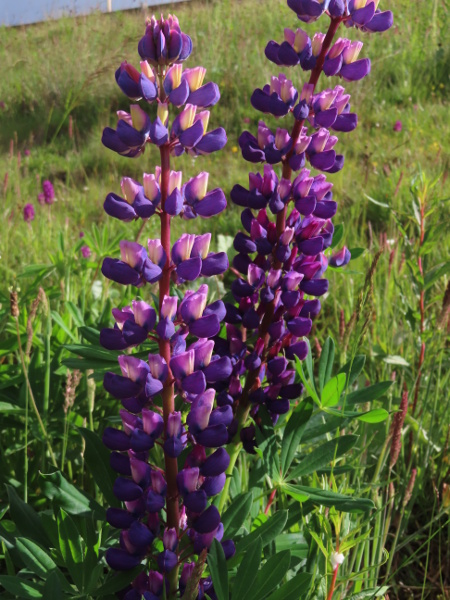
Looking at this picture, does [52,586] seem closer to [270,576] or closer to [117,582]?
[117,582]

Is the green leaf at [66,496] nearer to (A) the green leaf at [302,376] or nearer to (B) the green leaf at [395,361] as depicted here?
(A) the green leaf at [302,376]

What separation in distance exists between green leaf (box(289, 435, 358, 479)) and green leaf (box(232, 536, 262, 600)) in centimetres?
22

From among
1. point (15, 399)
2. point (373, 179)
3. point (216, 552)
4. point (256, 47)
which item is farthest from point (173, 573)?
point (256, 47)

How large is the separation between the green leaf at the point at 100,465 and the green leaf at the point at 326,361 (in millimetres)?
348

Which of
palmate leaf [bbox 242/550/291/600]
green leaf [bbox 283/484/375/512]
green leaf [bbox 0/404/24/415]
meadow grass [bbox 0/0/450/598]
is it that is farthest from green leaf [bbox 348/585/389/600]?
green leaf [bbox 0/404/24/415]

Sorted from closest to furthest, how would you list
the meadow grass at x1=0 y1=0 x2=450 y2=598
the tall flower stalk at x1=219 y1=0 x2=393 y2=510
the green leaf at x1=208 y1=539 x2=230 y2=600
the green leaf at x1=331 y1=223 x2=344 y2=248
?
the green leaf at x1=208 y1=539 x2=230 y2=600 → the tall flower stalk at x1=219 y1=0 x2=393 y2=510 → the green leaf at x1=331 y1=223 x2=344 y2=248 → the meadow grass at x1=0 y1=0 x2=450 y2=598

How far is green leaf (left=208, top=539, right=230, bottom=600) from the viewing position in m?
0.76

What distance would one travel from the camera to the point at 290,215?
992 mm

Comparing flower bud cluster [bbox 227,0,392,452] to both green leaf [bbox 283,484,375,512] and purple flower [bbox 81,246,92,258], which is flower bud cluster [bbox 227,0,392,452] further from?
purple flower [bbox 81,246,92,258]

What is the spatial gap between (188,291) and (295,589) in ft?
1.22

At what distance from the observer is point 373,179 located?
3.71 meters

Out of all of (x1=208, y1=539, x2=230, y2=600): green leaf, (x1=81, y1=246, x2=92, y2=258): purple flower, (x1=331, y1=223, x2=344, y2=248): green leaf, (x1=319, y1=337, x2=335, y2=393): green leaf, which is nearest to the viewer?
(x1=208, y1=539, x2=230, y2=600): green leaf

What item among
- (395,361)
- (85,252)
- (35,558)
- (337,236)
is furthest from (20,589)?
(85,252)

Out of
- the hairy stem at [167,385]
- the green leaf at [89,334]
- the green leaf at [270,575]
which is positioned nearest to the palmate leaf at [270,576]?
the green leaf at [270,575]
